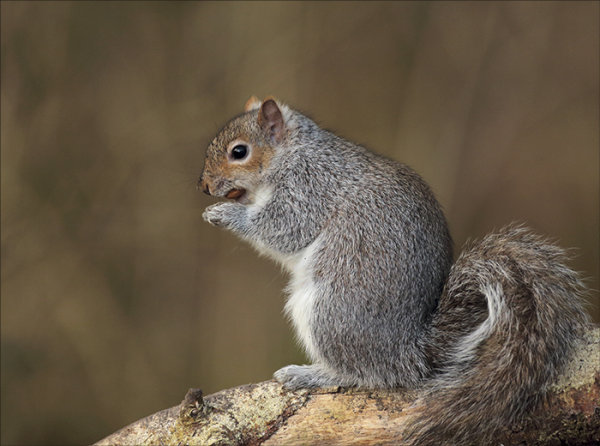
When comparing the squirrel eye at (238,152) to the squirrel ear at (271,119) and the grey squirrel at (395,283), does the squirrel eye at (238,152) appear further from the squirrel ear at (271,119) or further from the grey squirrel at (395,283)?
the squirrel ear at (271,119)

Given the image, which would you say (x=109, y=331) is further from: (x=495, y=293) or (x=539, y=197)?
(x=495, y=293)

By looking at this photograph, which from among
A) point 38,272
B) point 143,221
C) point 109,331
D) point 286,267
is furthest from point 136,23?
point 286,267

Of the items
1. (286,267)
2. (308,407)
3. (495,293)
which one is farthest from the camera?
(286,267)

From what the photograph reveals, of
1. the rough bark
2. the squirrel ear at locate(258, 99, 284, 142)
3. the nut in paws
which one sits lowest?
the rough bark

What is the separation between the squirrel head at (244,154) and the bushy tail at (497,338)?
725 millimetres

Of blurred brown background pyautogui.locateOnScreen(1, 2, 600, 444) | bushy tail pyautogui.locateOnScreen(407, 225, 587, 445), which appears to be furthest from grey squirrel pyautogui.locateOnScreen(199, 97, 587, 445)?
blurred brown background pyautogui.locateOnScreen(1, 2, 600, 444)

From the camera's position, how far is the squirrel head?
233 cm

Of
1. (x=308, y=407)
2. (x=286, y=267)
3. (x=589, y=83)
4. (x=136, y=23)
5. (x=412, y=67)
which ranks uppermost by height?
(x=136, y=23)

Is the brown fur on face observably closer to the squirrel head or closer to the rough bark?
the squirrel head

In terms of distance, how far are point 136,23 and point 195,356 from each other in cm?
200

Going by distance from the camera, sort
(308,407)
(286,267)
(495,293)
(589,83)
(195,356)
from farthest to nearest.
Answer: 1. (195,356)
2. (589,83)
3. (286,267)
4. (308,407)
5. (495,293)

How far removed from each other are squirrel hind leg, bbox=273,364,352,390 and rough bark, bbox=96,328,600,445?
0.02 m

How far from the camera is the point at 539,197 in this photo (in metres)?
4.15

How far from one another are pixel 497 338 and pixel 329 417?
Result: 507mm
